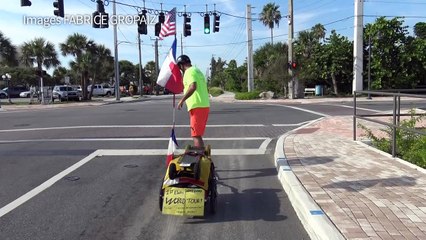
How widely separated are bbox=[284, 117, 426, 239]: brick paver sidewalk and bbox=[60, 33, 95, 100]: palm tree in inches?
1615

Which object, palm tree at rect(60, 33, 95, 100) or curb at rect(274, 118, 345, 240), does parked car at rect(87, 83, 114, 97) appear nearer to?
palm tree at rect(60, 33, 95, 100)

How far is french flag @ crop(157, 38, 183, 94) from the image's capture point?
6.60 meters

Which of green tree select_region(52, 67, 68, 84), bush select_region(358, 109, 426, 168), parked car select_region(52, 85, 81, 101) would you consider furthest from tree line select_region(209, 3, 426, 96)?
green tree select_region(52, 67, 68, 84)

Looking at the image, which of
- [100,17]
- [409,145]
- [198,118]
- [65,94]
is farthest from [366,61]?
[198,118]

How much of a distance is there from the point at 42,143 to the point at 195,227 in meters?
7.95

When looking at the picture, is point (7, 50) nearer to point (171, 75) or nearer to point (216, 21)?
point (216, 21)

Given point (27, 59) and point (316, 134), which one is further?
point (27, 59)

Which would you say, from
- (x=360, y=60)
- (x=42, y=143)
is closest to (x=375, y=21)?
(x=360, y=60)

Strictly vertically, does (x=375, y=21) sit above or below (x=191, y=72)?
above

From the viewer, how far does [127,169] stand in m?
8.55

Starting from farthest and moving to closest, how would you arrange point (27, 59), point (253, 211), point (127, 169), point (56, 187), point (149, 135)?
point (27, 59), point (149, 135), point (127, 169), point (56, 187), point (253, 211)

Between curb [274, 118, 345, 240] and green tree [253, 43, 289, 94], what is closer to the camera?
curb [274, 118, 345, 240]

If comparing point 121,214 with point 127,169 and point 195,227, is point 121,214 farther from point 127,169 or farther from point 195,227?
point 127,169

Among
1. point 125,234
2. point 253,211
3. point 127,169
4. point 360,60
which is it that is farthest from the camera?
point 360,60
